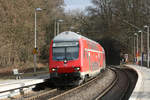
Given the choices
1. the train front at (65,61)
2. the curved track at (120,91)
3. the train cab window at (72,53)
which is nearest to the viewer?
the curved track at (120,91)

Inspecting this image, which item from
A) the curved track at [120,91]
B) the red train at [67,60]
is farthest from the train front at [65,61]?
the curved track at [120,91]

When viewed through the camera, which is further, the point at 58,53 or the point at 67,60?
the point at 58,53

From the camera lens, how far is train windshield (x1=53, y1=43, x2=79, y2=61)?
17.5 m

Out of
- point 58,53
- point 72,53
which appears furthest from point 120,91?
point 58,53

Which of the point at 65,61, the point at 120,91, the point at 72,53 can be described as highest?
the point at 72,53

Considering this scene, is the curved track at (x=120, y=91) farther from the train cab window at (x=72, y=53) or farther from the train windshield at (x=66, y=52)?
the train windshield at (x=66, y=52)

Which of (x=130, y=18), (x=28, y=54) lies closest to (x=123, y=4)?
(x=130, y=18)

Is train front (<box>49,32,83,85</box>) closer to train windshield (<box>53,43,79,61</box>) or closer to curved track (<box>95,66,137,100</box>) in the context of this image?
train windshield (<box>53,43,79,61</box>)

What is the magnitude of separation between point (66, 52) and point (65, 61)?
61cm

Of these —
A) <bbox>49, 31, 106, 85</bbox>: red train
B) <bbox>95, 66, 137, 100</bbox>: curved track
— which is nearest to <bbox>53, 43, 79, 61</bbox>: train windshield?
<bbox>49, 31, 106, 85</bbox>: red train

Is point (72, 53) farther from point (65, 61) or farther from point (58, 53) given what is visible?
point (58, 53)

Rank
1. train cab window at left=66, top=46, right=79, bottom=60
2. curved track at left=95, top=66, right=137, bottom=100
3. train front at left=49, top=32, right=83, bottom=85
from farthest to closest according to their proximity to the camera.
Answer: train cab window at left=66, top=46, right=79, bottom=60 → train front at left=49, top=32, right=83, bottom=85 → curved track at left=95, top=66, right=137, bottom=100

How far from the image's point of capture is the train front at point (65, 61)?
675 inches

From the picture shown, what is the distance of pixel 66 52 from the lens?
17.6 metres
